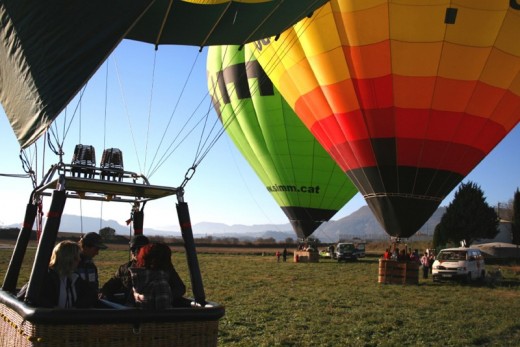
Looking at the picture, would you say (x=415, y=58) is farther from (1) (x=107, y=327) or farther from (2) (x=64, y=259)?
(1) (x=107, y=327)

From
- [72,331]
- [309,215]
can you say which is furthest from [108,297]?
[309,215]

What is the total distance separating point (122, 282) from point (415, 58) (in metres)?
10.4

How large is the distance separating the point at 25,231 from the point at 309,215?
2066 centimetres

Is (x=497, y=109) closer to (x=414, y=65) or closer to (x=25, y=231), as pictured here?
(x=414, y=65)

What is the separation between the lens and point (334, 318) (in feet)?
30.3

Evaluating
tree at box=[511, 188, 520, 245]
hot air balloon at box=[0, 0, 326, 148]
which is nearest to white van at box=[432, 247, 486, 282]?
hot air balloon at box=[0, 0, 326, 148]

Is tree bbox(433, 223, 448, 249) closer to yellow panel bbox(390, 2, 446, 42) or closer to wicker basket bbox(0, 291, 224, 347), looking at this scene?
yellow panel bbox(390, 2, 446, 42)

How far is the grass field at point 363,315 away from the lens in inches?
295

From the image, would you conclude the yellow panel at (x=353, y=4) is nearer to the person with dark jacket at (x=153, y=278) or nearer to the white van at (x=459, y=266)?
the white van at (x=459, y=266)

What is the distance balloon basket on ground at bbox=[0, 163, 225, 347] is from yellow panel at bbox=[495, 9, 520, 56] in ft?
35.9

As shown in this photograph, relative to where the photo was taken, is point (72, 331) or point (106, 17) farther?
point (106, 17)

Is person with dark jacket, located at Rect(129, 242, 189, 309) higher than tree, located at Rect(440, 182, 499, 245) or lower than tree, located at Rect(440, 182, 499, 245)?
lower

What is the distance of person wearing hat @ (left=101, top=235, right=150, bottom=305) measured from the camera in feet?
13.8

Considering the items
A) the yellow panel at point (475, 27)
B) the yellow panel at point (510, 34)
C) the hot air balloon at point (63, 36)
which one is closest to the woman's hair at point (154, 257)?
the hot air balloon at point (63, 36)
